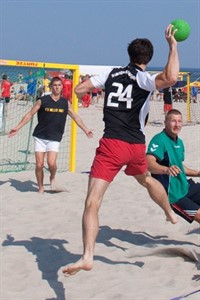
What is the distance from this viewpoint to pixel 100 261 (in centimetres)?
529

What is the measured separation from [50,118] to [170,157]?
3.33 meters

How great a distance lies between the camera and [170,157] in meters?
5.14

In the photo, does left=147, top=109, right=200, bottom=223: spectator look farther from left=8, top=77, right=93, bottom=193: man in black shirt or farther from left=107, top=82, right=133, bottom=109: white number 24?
left=8, top=77, right=93, bottom=193: man in black shirt

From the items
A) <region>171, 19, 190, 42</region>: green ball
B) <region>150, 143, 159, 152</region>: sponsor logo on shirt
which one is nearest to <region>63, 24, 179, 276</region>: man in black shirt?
<region>171, 19, 190, 42</region>: green ball

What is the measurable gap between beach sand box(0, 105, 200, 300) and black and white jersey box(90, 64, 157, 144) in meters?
1.20

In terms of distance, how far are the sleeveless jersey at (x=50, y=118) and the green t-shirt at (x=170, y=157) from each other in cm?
314

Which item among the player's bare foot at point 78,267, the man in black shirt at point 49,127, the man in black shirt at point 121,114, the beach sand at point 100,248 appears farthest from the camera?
the man in black shirt at point 49,127

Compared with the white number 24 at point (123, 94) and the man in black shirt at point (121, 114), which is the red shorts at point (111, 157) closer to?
the man in black shirt at point (121, 114)

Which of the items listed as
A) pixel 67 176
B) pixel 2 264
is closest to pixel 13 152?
pixel 67 176

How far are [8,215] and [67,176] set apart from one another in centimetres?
266

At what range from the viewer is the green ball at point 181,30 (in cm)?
407

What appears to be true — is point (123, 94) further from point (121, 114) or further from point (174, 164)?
point (174, 164)

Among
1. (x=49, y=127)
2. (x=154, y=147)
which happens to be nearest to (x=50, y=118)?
(x=49, y=127)

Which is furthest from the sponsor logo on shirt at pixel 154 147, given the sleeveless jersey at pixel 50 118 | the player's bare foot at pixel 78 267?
the sleeveless jersey at pixel 50 118
